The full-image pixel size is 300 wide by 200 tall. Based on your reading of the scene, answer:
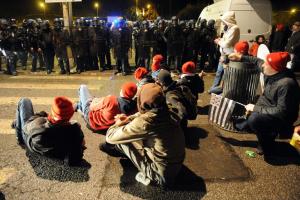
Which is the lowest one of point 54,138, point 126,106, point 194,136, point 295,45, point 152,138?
point 194,136

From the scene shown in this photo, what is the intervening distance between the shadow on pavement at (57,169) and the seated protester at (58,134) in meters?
0.13

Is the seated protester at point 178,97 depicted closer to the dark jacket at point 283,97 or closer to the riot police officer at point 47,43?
the dark jacket at point 283,97

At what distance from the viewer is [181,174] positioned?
12.7 ft

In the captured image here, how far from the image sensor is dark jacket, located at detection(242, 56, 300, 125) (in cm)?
388

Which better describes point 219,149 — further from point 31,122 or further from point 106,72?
point 106,72

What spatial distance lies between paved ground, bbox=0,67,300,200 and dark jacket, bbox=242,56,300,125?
783mm

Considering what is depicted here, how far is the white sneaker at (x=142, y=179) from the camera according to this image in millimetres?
3597

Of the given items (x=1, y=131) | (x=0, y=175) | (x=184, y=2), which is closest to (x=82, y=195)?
(x=0, y=175)

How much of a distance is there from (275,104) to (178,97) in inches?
58.9

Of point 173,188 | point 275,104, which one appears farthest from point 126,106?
point 275,104

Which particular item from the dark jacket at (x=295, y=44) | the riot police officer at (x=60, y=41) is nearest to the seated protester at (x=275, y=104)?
the dark jacket at (x=295, y=44)

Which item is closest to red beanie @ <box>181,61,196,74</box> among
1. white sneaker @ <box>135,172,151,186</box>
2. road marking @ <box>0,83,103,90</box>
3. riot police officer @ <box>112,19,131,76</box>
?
white sneaker @ <box>135,172,151,186</box>

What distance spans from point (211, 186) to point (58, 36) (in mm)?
7688

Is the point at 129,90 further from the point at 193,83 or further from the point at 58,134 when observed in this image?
the point at 193,83
